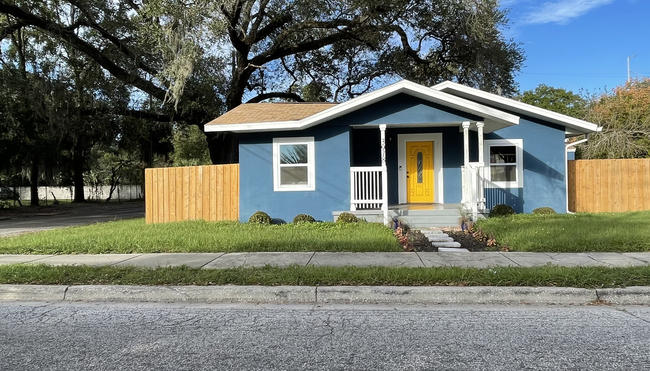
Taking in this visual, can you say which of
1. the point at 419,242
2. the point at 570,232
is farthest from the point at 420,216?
the point at 570,232

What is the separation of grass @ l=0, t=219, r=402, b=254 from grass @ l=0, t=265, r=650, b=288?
1892mm

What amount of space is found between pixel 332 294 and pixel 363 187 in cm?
671

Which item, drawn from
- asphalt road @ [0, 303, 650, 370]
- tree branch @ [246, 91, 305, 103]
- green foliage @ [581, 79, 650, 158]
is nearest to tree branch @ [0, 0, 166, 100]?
tree branch @ [246, 91, 305, 103]

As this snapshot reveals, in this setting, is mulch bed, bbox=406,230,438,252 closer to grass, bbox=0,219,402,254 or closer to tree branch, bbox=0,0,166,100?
grass, bbox=0,219,402,254

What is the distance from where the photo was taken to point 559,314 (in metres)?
5.08

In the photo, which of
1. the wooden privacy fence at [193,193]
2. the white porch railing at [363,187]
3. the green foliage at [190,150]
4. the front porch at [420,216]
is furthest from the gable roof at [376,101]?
the green foliage at [190,150]

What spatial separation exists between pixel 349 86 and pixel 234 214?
12.5 m

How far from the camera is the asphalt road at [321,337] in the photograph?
3.76 meters

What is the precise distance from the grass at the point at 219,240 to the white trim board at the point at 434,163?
10.8 feet

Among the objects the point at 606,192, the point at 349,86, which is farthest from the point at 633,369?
the point at 349,86

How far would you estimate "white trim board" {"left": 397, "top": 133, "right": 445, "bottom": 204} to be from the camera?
1362cm

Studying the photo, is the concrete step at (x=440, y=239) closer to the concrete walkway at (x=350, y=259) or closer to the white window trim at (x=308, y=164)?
the concrete walkway at (x=350, y=259)

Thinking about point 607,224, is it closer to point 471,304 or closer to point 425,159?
point 425,159

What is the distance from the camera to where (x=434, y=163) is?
13.7 meters
